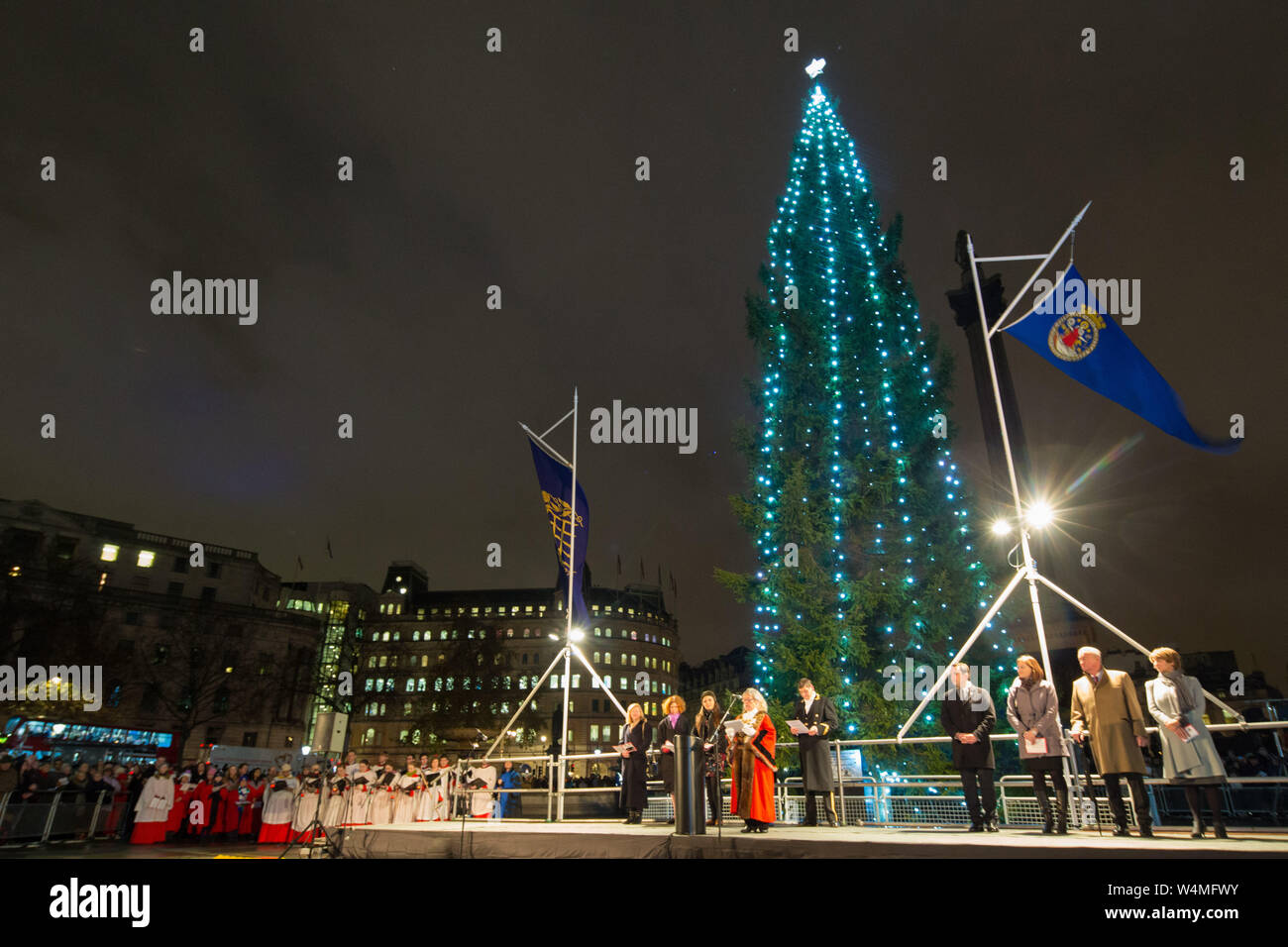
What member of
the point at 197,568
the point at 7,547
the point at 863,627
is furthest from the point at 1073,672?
the point at 197,568

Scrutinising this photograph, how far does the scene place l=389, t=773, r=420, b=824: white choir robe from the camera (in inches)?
736

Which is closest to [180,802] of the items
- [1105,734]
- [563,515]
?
[563,515]

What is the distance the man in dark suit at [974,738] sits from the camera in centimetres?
871

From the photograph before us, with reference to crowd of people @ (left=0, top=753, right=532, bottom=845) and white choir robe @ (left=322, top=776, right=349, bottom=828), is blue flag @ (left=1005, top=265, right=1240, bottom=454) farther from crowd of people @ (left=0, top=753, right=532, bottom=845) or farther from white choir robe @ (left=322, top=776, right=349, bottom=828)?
white choir robe @ (left=322, top=776, right=349, bottom=828)

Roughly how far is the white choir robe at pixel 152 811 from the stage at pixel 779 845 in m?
11.1

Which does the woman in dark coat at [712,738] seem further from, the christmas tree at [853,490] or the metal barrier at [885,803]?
the christmas tree at [853,490]

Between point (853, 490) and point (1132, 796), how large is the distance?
9.97 metres

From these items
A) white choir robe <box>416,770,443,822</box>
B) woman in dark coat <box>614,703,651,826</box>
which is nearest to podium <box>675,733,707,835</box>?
woman in dark coat <box>614,703,651,826</box>

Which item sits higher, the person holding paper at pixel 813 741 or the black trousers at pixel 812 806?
the person holding paper at pixel 813 741

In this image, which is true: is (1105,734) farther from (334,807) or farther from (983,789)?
(334,807)

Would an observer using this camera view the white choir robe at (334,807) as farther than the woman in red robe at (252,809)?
No

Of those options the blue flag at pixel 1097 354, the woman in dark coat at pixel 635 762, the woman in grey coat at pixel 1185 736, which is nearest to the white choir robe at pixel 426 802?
the woman in dark coat at pixel 635 762
